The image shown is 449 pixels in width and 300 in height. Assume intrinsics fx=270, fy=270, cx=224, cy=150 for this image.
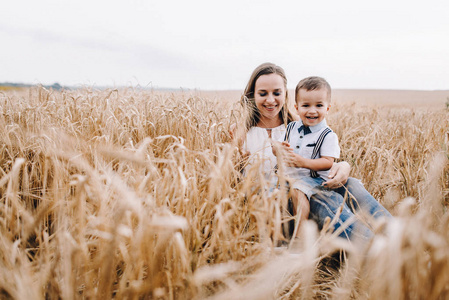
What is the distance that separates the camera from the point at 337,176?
1722mm

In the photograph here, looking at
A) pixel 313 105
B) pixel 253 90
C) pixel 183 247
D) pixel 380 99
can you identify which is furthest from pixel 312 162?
pixel 380 99

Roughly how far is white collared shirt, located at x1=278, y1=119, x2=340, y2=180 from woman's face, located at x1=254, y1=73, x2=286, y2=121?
310 millimetres

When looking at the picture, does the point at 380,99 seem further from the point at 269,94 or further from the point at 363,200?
the point at 363,200

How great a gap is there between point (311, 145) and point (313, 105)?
283 mm

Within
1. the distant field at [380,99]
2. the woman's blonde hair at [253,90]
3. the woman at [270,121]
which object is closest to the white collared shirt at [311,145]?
the woman at [270,121]

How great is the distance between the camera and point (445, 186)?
75.1 inches

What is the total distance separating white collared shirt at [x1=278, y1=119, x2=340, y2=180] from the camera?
1858 mm

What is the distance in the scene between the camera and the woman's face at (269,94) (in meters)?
2.25

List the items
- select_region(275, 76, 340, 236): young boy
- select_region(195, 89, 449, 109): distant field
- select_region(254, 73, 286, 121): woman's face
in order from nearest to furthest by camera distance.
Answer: select_region(275, 76, 340, 236): young boy < select_region(254, 73, 286, 121): woman's face < select_region(195, 89, 449, 109): distant field

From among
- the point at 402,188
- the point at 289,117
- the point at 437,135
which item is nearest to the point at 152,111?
the point at 289,117

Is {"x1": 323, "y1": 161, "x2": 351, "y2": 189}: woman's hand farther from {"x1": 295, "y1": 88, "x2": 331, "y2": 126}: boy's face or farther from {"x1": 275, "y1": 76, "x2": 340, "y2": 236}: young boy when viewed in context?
{"x1": 295, "y1": 88, "x2": 331, "y2": 126}: boy's face

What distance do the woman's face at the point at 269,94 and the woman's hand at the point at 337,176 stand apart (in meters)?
0.75

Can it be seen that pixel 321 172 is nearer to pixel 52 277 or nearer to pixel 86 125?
pixel 52 277

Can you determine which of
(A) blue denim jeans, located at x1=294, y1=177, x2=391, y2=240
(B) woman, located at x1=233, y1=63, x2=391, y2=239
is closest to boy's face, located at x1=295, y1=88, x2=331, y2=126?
(B) woman, located at x1=233, y1=63, x2=391, y2=239
